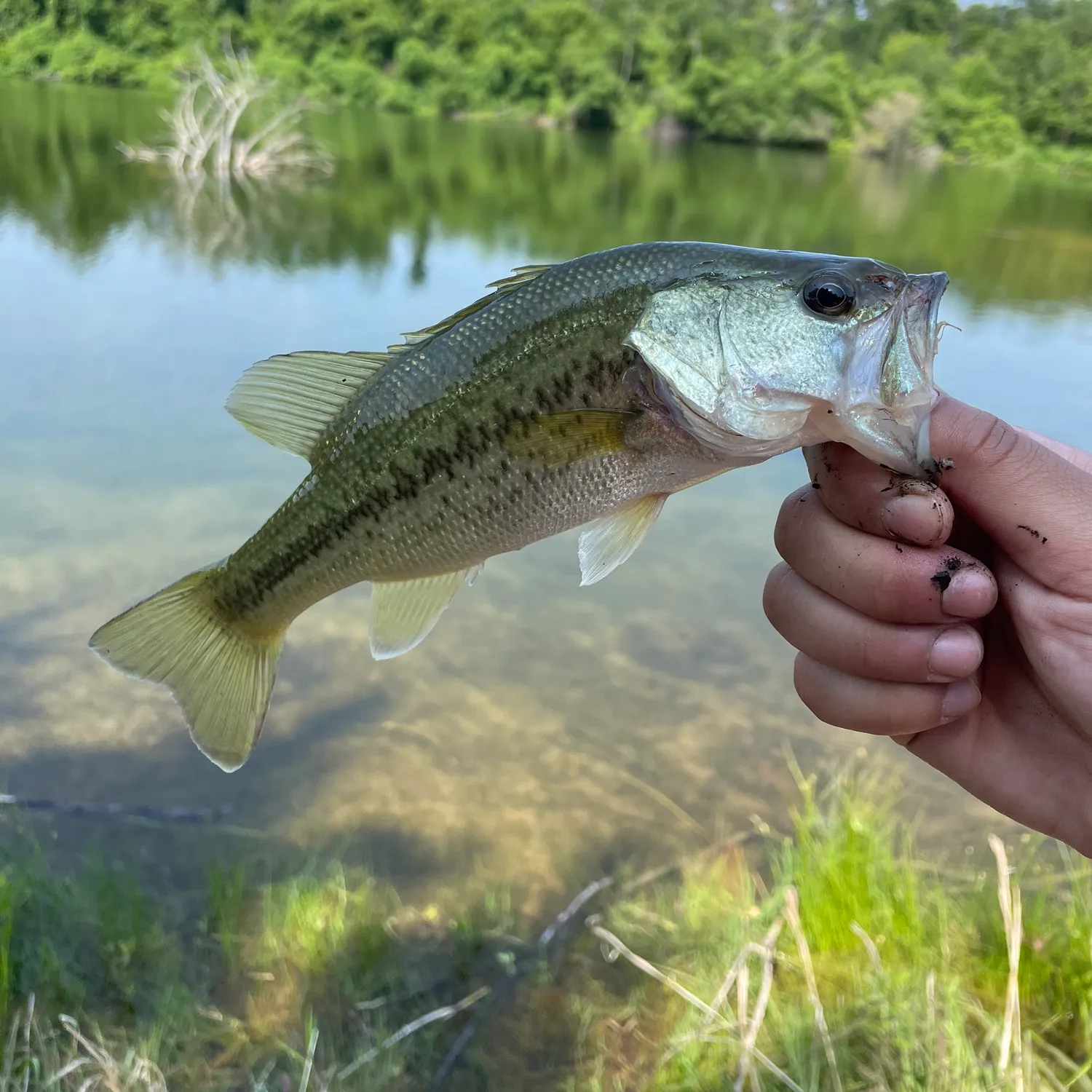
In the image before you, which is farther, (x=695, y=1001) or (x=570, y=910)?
(x=570, y=910)

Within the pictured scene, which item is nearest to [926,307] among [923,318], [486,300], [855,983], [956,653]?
[923,318]

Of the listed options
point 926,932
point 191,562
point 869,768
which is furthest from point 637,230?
point 926,932

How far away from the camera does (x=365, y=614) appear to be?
8242 mm

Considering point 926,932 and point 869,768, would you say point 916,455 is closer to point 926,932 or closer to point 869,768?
point 926,932

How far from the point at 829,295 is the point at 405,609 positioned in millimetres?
1317

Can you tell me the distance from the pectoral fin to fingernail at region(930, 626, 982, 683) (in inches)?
29.7

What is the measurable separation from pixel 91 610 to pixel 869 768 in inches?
274

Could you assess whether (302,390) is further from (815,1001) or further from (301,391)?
(815,1001)

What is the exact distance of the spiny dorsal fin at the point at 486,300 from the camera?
2.09m

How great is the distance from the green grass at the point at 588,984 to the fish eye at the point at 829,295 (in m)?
2.13

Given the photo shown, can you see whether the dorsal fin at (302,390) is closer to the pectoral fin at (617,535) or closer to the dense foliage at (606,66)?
the pectoral fin at (617,535)

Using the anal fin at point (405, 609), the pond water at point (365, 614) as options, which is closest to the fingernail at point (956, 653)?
the anal fin at point (405, 609)

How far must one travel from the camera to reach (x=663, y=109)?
202ft

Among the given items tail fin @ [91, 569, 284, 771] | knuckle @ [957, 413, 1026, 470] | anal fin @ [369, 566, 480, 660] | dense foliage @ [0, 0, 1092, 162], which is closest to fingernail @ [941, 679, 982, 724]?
knuckle @ [957, 413, 1026, 470]
